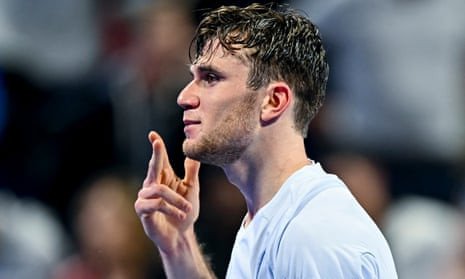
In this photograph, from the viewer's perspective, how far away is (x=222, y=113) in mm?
3131

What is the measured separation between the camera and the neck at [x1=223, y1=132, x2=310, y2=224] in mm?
3133

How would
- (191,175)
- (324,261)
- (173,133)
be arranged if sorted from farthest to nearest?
(173,133) → (191,175) → (324,261)

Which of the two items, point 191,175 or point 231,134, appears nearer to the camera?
point 231,134

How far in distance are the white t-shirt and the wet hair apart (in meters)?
0.24

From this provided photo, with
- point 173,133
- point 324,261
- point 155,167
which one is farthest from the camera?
point 173,133

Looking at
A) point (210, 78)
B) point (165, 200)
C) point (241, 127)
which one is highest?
point (210, 78)

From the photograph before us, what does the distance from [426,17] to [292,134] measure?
2.85m

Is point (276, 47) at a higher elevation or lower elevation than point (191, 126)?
higher

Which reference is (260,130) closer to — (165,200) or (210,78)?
(210,78)

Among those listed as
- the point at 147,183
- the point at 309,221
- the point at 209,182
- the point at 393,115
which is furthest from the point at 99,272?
the point at 309,221

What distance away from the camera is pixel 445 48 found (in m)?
5.82

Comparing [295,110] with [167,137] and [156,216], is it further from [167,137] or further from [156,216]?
[167,137]

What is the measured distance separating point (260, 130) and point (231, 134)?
84 mm

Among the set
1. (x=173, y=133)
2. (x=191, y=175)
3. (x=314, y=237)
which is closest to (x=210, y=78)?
(x=191, y=175)
